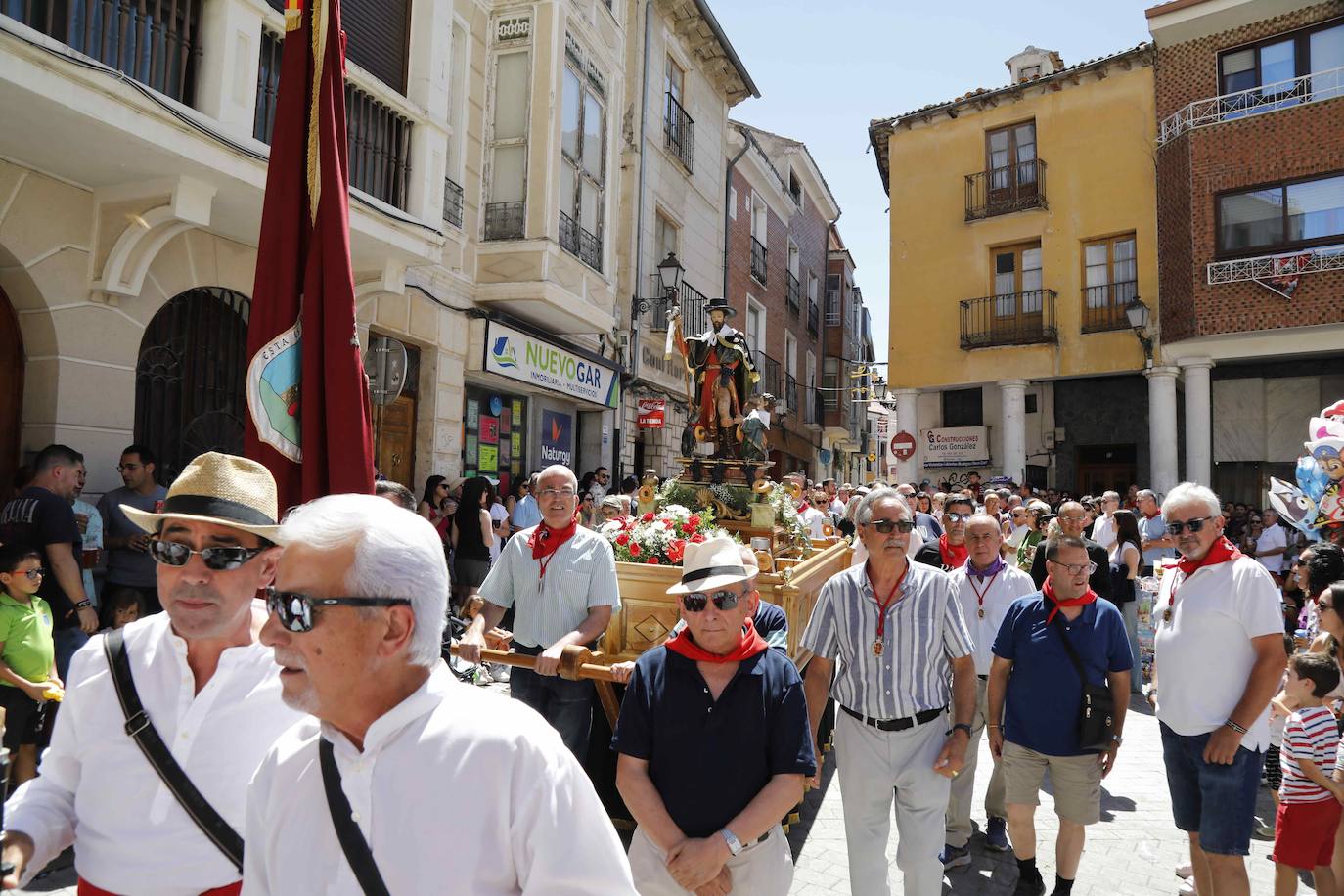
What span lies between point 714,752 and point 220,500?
171 centimetres

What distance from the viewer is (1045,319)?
61.6ft

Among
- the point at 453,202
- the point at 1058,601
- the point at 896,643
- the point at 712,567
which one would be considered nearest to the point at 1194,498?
the point at 1058,601

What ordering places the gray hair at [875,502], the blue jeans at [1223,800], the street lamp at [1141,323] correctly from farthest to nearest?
the street lamp at [1141,323] < the gray hair at [875,502] < the blue jeans at [1223,800]

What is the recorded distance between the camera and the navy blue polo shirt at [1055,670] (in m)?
3.97

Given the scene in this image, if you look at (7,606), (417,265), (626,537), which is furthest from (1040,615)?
(417,265)

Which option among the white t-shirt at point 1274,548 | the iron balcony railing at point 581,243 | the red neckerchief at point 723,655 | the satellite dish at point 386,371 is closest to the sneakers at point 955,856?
the red neckerchief at point 723,655

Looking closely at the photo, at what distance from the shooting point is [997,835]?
4812 millimetres

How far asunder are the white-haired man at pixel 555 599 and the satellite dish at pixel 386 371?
4.64 meters

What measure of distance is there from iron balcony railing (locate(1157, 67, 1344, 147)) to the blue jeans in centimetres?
1694

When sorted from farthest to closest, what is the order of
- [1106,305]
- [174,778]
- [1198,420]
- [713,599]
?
[1106,305] → [1198,420] → [713,599] → [174,778]

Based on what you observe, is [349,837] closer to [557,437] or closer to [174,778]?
[174,778]

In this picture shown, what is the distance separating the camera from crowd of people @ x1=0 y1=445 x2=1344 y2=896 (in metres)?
1.49

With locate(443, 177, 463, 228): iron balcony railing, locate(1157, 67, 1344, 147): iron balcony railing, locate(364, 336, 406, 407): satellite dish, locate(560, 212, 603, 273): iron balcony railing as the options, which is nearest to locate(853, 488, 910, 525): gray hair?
locate(364, 336, 406, 407): satellite dish

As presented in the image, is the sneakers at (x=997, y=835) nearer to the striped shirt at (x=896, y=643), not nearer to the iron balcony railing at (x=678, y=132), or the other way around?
the striped shirt at (x=896, y=643)
